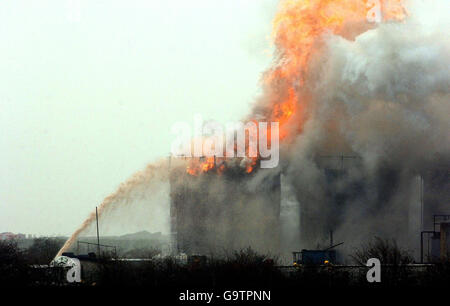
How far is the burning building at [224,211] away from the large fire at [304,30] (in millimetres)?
12284

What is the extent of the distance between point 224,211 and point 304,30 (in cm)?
2564

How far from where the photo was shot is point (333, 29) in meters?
77.3

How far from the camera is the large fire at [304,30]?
3002 inches

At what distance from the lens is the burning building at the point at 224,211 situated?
89.8m

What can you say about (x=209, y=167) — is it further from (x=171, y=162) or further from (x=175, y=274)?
(x=175, y=274)

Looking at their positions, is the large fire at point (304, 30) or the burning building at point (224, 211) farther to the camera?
the burning building at point (224, 211)

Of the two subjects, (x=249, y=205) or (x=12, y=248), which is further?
(x=249, y=205)

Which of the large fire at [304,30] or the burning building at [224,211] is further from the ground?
the large fire at [304,30]

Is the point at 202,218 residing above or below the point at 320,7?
below

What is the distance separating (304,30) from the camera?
253ft

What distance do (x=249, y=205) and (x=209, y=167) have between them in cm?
640
